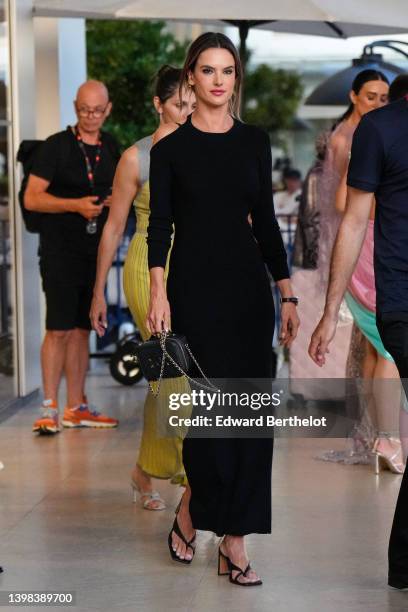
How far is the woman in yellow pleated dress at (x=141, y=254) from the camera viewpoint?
18.9 ft

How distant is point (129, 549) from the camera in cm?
545

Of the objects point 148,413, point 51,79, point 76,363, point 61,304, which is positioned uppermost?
→ point 51,79

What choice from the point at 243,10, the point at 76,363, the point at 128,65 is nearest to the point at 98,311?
the point at 76,363

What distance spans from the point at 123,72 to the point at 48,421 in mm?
14751

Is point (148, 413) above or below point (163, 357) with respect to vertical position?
below

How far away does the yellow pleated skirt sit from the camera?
18.8ft

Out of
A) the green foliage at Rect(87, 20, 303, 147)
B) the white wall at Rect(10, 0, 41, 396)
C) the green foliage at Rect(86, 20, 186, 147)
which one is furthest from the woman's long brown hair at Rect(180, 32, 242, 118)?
the green foliage at Rect(86, 20, 186, 147)

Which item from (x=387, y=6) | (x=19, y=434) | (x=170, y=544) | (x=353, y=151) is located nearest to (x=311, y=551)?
(x=170, y=544)

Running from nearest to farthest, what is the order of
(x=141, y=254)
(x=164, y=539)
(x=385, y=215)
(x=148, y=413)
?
(x=385, y=215) → (x=164, y=539) → (x=141, y=254) → (x=148, y=413)

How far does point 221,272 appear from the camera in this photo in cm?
483

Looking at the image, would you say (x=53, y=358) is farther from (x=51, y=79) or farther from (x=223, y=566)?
(x=223, y=566)

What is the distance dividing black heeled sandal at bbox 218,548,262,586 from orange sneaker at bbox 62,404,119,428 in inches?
141

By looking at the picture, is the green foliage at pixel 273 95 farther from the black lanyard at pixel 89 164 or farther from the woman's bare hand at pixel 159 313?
the woman's bare hand at pixel 159 313

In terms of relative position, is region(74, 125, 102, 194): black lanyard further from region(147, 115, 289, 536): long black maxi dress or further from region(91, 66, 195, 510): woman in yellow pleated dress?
region(147, 115, 289, 536): long black maxi dress
